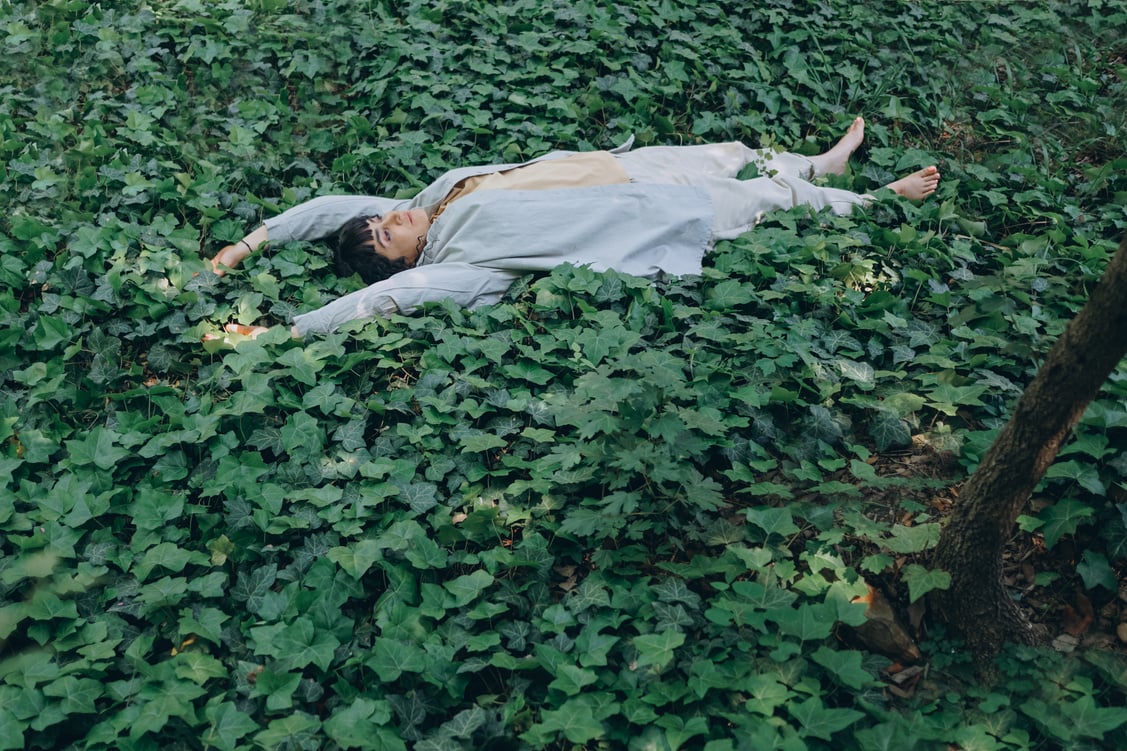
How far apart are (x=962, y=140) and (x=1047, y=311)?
5.90 feet

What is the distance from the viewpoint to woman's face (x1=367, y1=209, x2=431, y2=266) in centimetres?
428

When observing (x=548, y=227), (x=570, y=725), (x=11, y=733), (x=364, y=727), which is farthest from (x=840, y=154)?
(x=11, y=733)

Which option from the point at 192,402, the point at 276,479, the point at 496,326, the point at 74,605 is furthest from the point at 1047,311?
the point at 74,605

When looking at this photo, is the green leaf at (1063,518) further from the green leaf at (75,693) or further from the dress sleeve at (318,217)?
the dress sleeve at (318,217)

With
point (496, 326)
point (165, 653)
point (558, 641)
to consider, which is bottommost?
point (165, 653)

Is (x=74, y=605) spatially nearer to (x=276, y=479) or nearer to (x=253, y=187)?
(x=276, y=479)

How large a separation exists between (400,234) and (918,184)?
2.74 metres

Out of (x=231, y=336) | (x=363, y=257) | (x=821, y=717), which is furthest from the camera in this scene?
(x=363, y=257)

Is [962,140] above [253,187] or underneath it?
above

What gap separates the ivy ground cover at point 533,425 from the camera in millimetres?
2576

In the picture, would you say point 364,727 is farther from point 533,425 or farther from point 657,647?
point 533,425

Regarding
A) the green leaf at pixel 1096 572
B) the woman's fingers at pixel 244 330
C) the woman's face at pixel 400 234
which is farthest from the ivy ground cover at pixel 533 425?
the woman's face at pixel 400 234

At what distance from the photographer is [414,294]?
3.94m

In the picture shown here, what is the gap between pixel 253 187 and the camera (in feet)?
15.8
